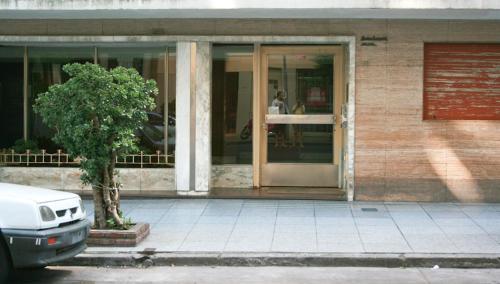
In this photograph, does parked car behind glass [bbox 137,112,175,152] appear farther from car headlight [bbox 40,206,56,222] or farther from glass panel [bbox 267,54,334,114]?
car headlight [bbox 40,206,56,222]

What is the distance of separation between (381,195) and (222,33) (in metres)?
3.98

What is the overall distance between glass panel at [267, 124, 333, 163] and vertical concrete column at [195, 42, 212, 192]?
4.44ft

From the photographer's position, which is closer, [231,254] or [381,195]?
[231,254]

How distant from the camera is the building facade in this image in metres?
12.7

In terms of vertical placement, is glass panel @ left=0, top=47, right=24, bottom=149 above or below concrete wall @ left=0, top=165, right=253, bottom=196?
above

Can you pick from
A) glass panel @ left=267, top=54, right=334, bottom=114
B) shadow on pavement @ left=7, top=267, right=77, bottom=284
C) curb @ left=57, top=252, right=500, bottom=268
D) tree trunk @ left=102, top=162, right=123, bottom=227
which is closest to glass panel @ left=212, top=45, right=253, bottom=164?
glass panel @ left=267, top=54, right=334, bottom=114

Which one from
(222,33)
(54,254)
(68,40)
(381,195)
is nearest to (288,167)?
(381,195)

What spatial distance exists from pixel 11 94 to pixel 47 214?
708 centimetres

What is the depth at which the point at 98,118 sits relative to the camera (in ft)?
31.4

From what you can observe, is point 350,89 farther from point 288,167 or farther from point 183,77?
point 183,77

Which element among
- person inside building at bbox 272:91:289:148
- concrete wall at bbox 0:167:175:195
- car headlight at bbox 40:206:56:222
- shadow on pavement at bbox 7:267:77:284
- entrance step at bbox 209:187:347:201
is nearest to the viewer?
car headlight at bbox 40:206:56:222

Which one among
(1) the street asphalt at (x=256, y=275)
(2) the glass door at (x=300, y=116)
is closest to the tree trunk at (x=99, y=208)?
(1) the street asphalt at (x=256, y=275)

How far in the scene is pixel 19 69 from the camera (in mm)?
13977

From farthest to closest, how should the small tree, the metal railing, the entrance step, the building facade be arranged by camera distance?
the metal railing, the entrance step, the building facade, the small tree
